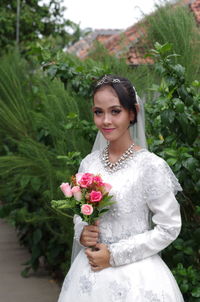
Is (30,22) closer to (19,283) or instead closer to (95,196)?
(19,283)

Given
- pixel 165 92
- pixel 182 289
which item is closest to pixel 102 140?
pixel 165 92

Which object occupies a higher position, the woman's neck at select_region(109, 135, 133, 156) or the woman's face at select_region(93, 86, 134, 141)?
the woman's face at select_region(93, 86, 134, 141)

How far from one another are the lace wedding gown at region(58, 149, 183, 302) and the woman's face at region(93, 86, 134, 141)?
0.14m

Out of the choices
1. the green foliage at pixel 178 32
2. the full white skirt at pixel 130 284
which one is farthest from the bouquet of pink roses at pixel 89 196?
the green foliage at pixel 178 32

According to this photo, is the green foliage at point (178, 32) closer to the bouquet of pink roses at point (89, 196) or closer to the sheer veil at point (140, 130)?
the sheer veil at point (140, 130)

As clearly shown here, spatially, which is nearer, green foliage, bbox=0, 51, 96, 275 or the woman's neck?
the woman's neck

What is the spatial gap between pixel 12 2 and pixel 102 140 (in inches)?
336

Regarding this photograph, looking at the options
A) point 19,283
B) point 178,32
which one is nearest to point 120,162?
point 178,32

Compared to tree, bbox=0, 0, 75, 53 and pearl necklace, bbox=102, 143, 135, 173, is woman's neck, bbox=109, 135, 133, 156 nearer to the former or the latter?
pearl necklace, bbox=102, 143, 135, 173

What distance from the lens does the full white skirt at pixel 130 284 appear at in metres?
2.16

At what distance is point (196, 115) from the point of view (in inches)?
114

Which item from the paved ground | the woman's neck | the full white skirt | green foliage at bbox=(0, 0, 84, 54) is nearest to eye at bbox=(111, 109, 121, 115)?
the woman's neck

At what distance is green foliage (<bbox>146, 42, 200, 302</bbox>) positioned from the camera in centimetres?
274

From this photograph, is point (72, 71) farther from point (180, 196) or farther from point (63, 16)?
point (63, 16)
